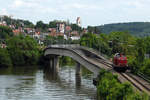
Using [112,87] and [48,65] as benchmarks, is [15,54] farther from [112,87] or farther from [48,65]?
[112,87]

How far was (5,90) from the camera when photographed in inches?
2367

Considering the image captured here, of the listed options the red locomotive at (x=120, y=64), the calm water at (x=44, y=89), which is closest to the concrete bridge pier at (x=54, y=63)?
the calm water at (x=44, y=89)

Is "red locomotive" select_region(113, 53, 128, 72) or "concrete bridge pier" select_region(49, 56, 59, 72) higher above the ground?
"red locomotive" select_region(113, 53, 128, 72)

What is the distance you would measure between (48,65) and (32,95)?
61.0m

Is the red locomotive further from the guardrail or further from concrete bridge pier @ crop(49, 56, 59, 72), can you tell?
concrete bridge pier @ crop(49, 56, 59, 72)

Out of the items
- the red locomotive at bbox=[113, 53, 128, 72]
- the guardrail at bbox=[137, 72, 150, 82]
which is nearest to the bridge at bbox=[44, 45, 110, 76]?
the red locomotive at bbox=[113, 53, 128, 72]

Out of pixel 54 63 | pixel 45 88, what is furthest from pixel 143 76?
pixel 54 63

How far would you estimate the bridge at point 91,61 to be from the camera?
166ft

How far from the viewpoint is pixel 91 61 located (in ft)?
255

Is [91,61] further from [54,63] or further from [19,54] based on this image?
[19,54]

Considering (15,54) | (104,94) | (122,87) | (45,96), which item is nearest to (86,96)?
(45,96)

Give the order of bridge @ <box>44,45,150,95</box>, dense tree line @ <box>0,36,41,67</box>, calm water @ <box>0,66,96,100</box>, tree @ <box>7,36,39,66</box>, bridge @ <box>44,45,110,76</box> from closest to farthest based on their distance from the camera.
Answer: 1. bridge @ <box>44,45,150,95</box>
2. calm water @ <box>0,66,96,100</box>
3. bridge @ <box>44,45,110,76</box>
4. dense tree line @ <box>0,36,41,67</box>
5. tree @ <box>7,36,39,66</box>

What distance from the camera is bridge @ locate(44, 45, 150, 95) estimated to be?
5047 cm

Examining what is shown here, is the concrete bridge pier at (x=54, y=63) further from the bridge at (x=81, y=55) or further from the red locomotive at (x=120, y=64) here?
the red locomotive at (x=120, y=64)
